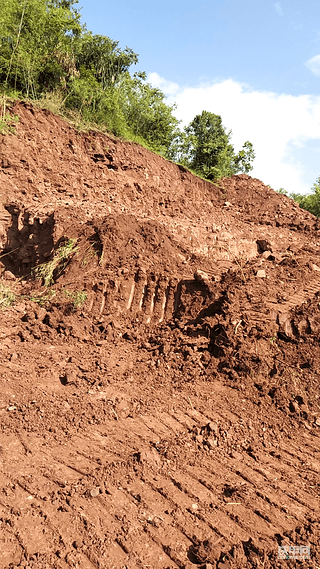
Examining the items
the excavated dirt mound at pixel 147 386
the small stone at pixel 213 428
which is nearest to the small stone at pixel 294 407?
the excavated dirt mound at pixel 147 386

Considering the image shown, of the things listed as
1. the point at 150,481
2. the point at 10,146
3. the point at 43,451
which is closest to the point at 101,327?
the point at 43,451

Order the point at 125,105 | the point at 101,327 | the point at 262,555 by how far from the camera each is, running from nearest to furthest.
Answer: the point at 262,555
the point at 101,327
the point at 125,105

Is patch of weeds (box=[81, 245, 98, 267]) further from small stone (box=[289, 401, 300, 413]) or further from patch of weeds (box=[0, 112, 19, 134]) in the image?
patch of weeds (box=[0, 112, 19, 134])

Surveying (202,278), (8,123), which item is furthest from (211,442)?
(8,123)

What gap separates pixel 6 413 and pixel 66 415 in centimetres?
65

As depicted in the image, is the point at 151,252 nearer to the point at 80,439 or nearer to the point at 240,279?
the point at 240,279

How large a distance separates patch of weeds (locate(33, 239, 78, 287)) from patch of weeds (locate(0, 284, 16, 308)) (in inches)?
23.2

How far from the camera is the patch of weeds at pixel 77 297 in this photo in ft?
21.0

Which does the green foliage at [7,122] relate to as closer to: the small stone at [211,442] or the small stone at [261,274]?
the small stone at [261,274]

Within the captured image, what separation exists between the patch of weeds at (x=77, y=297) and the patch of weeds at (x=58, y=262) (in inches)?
27.9

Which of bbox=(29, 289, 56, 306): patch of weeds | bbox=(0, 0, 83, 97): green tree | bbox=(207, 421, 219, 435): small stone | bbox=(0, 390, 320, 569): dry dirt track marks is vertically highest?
bbox=(0, 0, 83, 97): green tree

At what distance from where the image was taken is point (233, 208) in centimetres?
1330

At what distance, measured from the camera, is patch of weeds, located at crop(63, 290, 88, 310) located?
641cm

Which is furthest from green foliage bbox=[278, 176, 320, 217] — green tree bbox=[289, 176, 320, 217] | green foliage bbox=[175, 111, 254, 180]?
green foliage bbox=[175, 111, 254, 180]
